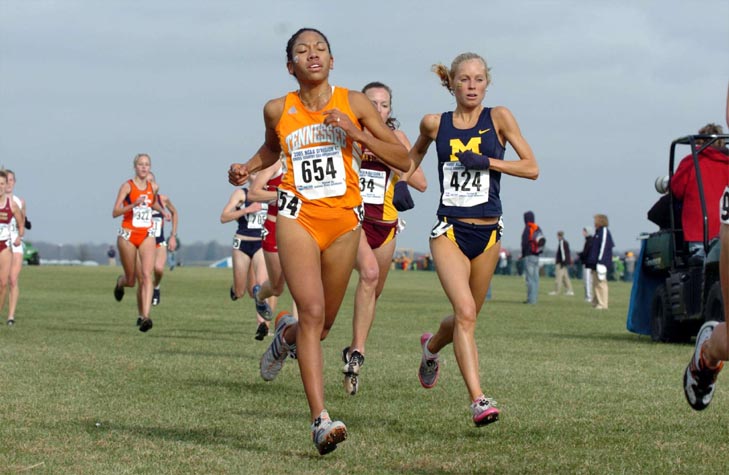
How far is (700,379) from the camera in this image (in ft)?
22.1

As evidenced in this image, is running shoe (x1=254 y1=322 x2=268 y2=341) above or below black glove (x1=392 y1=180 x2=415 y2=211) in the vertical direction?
below

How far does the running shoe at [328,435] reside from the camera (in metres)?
6.54

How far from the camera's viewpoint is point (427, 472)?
6.40 metres

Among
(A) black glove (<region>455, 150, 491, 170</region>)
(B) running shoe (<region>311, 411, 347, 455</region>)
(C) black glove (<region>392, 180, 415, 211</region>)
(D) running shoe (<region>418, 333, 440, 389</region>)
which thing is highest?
(A) black glove (<region>455, 150, 491, 170</region>)

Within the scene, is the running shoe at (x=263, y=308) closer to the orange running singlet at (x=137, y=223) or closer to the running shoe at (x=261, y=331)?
the running shoe at (x=261, y=331)

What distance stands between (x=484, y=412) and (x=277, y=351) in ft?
6.12

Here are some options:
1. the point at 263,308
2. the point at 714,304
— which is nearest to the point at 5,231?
the point at 263,308

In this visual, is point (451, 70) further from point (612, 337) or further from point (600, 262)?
point (600, 262)

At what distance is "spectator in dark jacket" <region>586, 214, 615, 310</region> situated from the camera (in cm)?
3044

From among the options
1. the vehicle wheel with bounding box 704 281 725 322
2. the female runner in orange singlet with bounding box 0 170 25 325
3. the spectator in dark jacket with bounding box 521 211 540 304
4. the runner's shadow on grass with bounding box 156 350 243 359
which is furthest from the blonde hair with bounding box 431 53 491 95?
the spectator in dark jacket with bounding box 521 211 540 304

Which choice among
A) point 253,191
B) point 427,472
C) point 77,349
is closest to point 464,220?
point 427,472

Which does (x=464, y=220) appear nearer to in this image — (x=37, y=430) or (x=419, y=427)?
(x=419, y=427)

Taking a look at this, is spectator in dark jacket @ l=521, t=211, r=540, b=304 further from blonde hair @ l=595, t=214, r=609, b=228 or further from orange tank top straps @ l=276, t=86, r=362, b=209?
orange tank top straps @ l=276, t=86, r=362, b=209

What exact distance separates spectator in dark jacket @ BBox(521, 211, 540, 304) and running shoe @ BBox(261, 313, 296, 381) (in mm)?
24348
